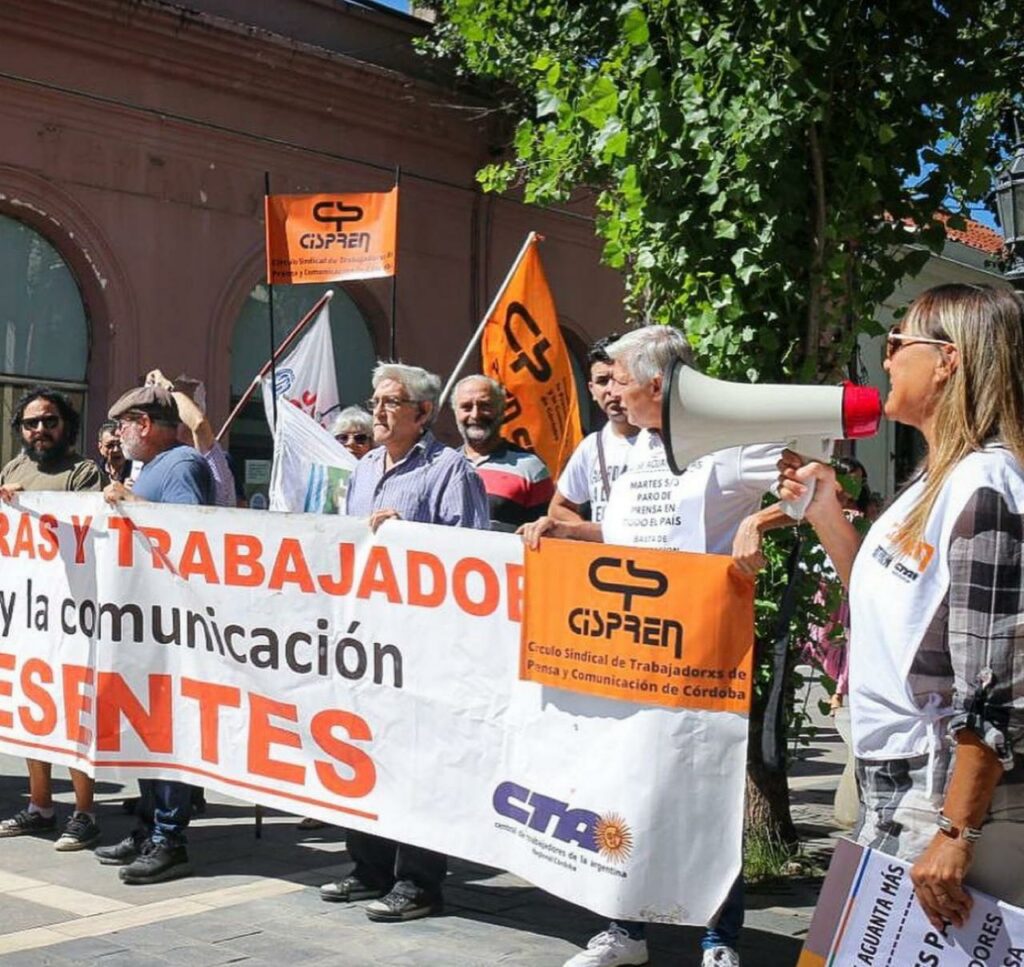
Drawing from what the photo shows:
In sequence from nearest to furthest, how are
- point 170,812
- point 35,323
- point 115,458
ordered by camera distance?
point 170,812 < point 115,458 < point 35,323

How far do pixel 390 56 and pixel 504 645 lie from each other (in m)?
12.9

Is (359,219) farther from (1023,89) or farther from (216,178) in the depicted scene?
(216,178)

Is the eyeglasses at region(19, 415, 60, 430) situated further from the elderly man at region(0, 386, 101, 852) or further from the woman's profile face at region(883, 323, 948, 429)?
the woman's profile face at region(883, 323, 948, 429)

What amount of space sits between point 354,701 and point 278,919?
0.81 m

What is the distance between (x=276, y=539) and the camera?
565 cm

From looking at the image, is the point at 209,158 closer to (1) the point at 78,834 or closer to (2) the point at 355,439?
(2) the point at 355,439

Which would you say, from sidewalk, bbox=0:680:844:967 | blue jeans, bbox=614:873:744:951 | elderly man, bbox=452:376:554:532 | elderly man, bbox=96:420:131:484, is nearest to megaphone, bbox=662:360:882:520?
blue jeans, bbox=614:873:744:951

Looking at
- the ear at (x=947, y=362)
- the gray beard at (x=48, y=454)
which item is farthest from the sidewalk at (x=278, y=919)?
the ear at (x=947, y=362)

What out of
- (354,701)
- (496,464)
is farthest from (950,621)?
(496,464)

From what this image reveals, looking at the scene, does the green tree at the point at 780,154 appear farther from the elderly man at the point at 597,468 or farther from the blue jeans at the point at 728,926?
the blue jeans at the point at 728,926

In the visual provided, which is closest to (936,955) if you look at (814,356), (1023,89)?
(814,356)

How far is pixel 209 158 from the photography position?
1480 cm

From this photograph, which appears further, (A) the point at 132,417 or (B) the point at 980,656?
(A) the point at 132,417

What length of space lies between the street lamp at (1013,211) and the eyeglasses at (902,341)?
6.20 meters
